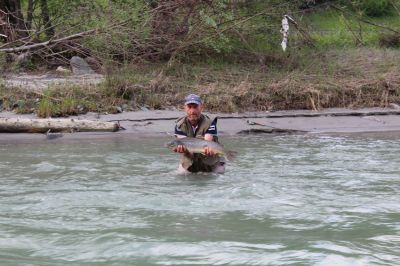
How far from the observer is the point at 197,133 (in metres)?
9.81

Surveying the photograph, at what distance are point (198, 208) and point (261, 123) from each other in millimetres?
8592

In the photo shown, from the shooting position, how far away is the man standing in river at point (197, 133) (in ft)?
31.1

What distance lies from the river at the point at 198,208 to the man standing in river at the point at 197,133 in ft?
0.59

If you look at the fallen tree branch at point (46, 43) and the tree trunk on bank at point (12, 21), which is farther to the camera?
the tree trunk on bank at point (12, 21)

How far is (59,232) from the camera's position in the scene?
23.7ft

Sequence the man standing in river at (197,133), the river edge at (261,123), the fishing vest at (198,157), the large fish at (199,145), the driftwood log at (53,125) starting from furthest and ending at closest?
the river edge at (261,123)
the driftwood log at (53,125)
the fishing vest at (198,157)
the man standing in river at (197,133)
the large fish at (199,145)

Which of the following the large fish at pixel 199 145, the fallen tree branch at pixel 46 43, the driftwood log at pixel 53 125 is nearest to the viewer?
the large fish at pixel 199 145

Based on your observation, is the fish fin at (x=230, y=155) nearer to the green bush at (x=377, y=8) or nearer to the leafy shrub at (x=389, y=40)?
the leafy shrub at (x=389, y=40)

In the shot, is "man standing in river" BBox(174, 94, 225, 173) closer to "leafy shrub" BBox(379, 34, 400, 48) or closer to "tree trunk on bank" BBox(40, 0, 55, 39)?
"tree trunk on bank" BBox(40, 0, 55, 39)

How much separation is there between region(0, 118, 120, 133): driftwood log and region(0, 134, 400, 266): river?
160cm

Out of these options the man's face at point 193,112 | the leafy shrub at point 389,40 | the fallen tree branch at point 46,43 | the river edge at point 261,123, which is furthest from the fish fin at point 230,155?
the leafy shrub at point 389,40

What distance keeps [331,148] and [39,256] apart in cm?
864

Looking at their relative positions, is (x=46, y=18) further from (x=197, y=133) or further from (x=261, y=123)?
(x=197, y=133)

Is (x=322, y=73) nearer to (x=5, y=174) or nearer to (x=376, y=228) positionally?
(x=5, y=174)
